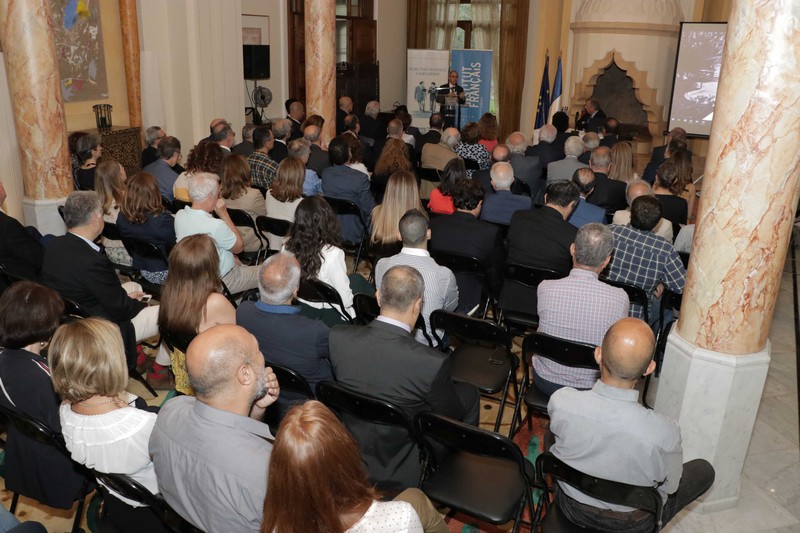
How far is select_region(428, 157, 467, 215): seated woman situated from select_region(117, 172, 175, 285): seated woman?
83.9 inches

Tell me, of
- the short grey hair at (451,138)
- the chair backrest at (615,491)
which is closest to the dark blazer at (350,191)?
the short grey hair at (451,138)

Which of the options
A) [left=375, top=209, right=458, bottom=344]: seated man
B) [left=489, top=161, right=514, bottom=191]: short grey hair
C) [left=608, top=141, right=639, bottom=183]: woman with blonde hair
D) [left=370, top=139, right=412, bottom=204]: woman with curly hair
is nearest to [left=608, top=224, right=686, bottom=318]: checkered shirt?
[left=375, top=209, right=458, bottom=344]: seated man

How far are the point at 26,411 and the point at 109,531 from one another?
610 mm

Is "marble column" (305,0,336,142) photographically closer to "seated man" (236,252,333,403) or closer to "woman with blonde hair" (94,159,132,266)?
"woman with blonde hair" (94,159,132,266)

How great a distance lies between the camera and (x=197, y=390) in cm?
208

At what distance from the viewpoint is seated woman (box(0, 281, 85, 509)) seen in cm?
265

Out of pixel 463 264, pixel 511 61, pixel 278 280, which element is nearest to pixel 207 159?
pixel 463 264

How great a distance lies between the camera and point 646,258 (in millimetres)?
4051

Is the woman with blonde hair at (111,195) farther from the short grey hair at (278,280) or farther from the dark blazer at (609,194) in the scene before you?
the dark blazer at (609,194)

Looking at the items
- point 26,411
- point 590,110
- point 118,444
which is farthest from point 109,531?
point 590,110

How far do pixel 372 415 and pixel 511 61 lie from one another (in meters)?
12.1

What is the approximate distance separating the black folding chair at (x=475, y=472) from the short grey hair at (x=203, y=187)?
2.47 m

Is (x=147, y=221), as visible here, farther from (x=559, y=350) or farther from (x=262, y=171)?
(x=559, y=350)

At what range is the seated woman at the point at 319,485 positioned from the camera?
1536 millimetres
